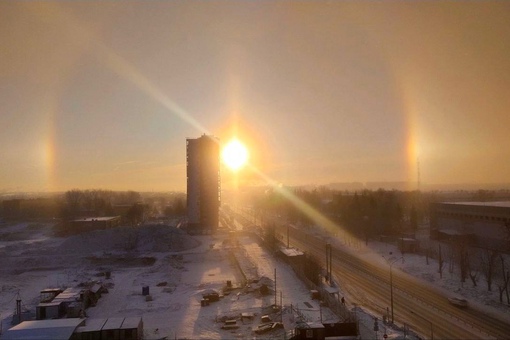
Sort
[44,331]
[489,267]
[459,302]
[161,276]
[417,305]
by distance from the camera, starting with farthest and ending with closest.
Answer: [161,276]
[489,267]
[417,305]
[459,302]
[44,331]

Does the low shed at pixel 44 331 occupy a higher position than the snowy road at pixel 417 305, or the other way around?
the low shed at pixel 44 331

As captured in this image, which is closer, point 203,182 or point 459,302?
point 459,302

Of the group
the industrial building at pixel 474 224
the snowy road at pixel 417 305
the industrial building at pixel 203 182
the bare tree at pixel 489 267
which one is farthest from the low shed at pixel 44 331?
the industrial building at pixel 203 182

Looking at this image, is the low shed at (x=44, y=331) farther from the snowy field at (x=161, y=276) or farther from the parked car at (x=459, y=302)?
the parked car at (x=459, y=302)

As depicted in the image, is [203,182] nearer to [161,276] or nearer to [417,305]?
[161,276]

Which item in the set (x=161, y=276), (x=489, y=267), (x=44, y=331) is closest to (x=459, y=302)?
(x=489, y=267)

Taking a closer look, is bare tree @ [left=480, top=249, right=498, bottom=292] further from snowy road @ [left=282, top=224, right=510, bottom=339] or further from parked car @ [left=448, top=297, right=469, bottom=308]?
parked car @ [left=448, top=297, right=469, bottom=308]

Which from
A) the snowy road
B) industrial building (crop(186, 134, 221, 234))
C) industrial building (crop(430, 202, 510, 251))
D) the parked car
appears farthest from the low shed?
industrial building (crop(186, 134, 221, 234))
